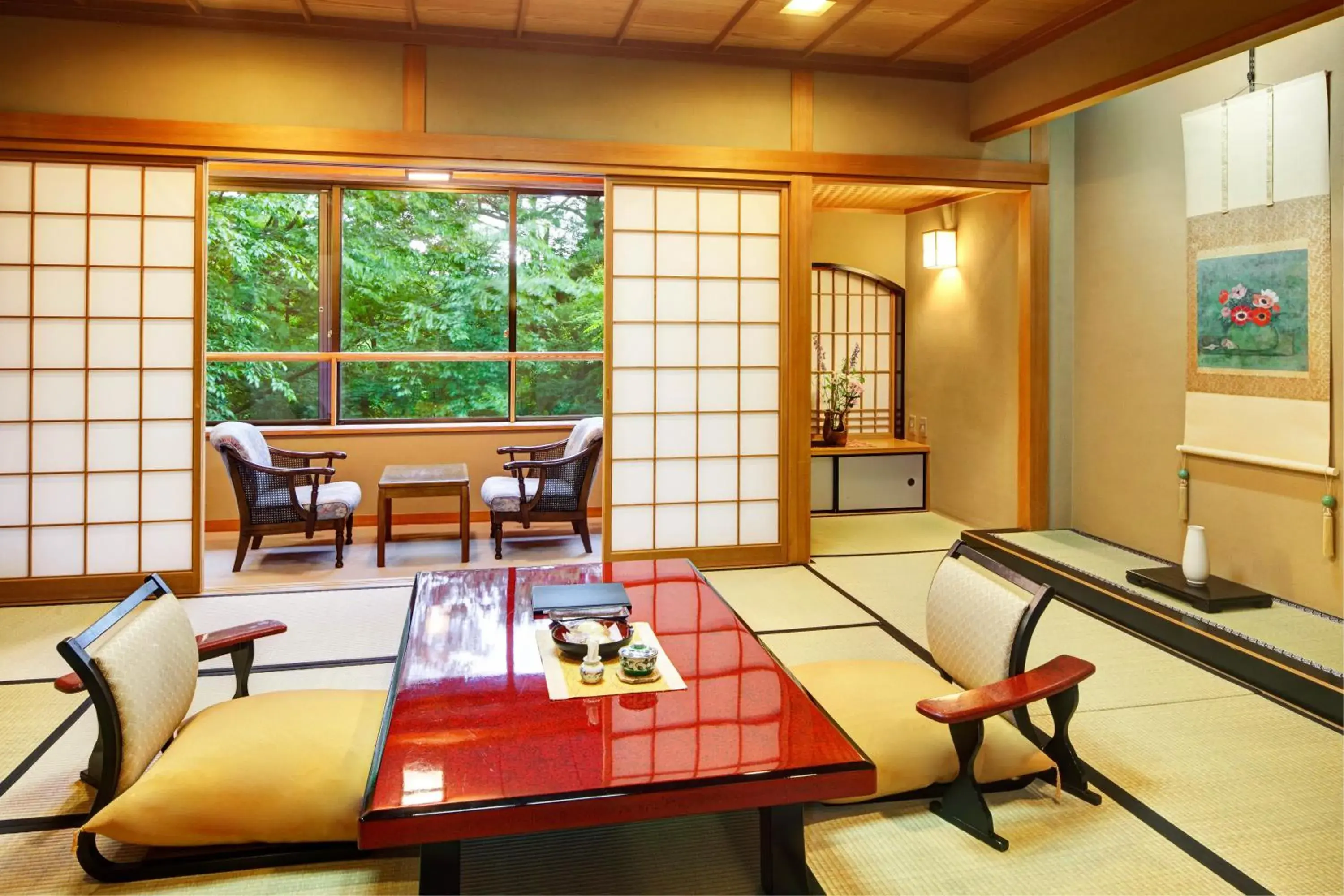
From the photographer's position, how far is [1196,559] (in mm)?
3670

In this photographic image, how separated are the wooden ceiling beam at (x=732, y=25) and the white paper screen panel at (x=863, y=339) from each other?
7.91 feet

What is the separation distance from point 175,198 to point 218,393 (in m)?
2.64

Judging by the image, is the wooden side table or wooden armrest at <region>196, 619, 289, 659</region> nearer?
wooden armrest at <region>196, 619, 289, 659</region>

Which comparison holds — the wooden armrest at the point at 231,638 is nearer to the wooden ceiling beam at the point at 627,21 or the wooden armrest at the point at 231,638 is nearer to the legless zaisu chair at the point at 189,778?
the legless zaisu chair at the point at 189,778

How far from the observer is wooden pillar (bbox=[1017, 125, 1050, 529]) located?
201 inches

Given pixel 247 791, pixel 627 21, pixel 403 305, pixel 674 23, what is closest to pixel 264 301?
pixel 403 305

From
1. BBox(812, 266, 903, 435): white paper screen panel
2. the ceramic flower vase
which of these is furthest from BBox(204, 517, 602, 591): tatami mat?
BBox(812, 266, 903, 435): white paper screen panel

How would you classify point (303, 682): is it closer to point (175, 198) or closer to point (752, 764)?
point (752, 764)

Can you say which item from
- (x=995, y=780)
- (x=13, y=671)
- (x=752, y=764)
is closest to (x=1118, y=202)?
(x=995, y=780)

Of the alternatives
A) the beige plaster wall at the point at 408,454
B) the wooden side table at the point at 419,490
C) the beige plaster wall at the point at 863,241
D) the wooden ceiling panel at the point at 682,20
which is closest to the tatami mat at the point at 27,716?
the wooden side table at the point at 419,490

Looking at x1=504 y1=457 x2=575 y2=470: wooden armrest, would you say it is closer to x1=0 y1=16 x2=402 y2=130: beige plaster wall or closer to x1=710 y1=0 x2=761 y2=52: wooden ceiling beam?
x1=0 y1=16 x2=402 y2=130: beige plaster wall

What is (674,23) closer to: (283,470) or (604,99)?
(604,99)

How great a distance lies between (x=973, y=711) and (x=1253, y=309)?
112 inches

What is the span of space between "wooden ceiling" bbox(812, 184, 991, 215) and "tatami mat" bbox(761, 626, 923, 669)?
285 cm
